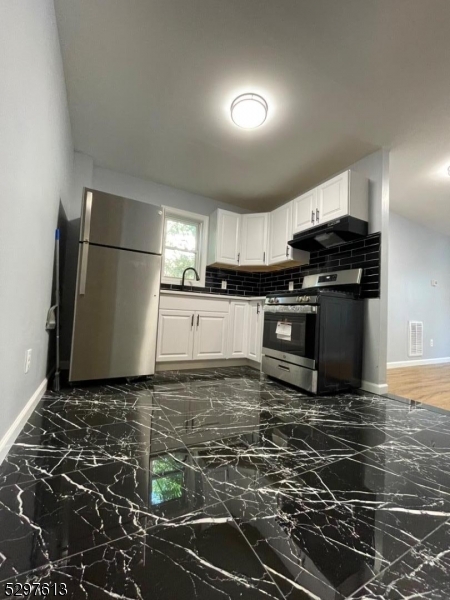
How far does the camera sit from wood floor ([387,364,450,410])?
242cm

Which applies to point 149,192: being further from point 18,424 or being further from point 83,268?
point 18,424

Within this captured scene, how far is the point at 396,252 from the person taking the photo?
13.8 feet

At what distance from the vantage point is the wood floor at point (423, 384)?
2.42 m

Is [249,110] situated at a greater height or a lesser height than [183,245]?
greater

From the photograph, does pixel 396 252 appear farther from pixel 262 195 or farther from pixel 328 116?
pixel 328 116

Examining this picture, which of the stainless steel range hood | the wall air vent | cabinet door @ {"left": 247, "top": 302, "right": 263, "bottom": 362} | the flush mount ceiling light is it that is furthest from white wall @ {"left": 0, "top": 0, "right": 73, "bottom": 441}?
the wall air vent

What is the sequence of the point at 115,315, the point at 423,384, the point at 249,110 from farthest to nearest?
the point at 423,384 < the point at 115,315 < the point at 249,110

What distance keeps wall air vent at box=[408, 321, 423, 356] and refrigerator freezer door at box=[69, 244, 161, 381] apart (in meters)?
3.99

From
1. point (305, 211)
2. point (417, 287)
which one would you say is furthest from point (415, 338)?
point (305, 211)

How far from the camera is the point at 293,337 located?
2510 mm

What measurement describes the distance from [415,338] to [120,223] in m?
4.63

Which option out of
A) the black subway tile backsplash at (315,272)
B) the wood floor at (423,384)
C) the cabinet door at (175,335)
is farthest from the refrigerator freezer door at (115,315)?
the wood floor at (423,384)

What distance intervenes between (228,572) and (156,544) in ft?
0.67

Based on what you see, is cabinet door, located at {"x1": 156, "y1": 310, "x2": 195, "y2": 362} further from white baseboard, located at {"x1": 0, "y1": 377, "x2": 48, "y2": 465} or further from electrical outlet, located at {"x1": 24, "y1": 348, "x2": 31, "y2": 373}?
electrical outlet, located at {"x1": 24, "y1": 348, "x2": 31, "y2": 373}
